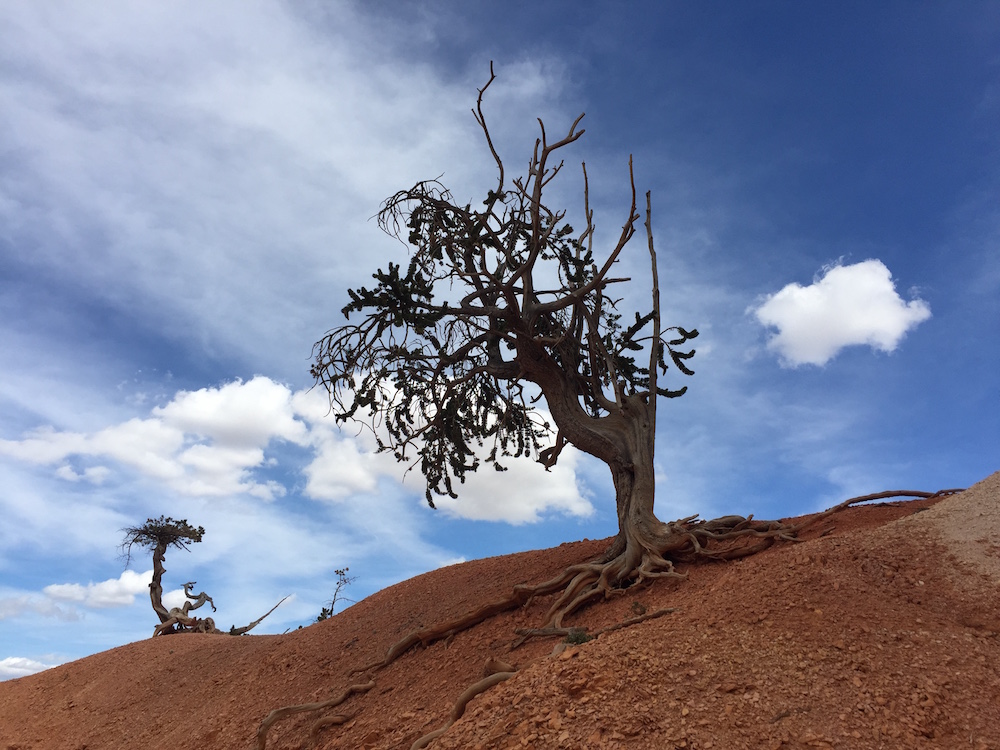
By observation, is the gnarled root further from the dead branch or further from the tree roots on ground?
the dead branch

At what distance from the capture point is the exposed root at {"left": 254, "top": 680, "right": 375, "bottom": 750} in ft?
30.5

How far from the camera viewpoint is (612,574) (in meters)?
11.4

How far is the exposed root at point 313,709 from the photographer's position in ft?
30.5

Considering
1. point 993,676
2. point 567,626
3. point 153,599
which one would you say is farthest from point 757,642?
point 153,599

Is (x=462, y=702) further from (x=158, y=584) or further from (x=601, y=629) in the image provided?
(x=158, y=584)

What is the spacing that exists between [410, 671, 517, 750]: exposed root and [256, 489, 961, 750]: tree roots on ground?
181cm

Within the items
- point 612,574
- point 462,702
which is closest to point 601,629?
point 462,702

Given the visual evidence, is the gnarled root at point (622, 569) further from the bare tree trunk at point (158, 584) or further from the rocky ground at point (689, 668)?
the bare tree trunk at point (158, 584)

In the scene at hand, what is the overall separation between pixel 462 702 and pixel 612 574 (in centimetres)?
452

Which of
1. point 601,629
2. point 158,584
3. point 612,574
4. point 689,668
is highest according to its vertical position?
point 158,584

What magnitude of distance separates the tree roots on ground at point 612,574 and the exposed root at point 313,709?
0.01m

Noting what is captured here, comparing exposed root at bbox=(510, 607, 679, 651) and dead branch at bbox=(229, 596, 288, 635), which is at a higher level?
dead branch at bbox=(229, 596, 288, 635)

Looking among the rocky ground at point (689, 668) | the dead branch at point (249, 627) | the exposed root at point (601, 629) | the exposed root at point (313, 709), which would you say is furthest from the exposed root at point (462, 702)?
the dead branch at point (249, 627)

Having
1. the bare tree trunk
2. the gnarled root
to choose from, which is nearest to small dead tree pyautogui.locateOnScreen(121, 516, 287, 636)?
the bare tree trunk
